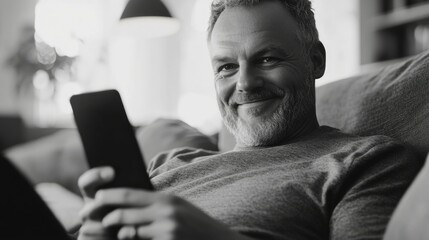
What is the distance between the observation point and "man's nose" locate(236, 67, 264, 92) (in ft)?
3.80

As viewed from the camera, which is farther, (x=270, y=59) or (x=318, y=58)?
(x=318, y=58)

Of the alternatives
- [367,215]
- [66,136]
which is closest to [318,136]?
[367,215]

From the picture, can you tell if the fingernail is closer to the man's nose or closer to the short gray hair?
the man's nose

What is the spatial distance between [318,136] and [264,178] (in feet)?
0.65

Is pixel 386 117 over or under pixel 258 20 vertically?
under

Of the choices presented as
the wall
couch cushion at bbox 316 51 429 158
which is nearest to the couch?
couch cushion at bbox 316 51 429 158

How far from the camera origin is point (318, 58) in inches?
50.6

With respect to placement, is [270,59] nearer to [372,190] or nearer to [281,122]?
[281,122]

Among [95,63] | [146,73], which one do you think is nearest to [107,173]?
[95,63]

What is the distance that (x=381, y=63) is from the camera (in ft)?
11.3

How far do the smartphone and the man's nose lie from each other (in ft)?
1.44

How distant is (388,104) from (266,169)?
35cm

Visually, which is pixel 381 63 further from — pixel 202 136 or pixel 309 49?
pixel 309 49

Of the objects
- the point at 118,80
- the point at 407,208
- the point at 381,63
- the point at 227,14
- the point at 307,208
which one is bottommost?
the point at 118,80
